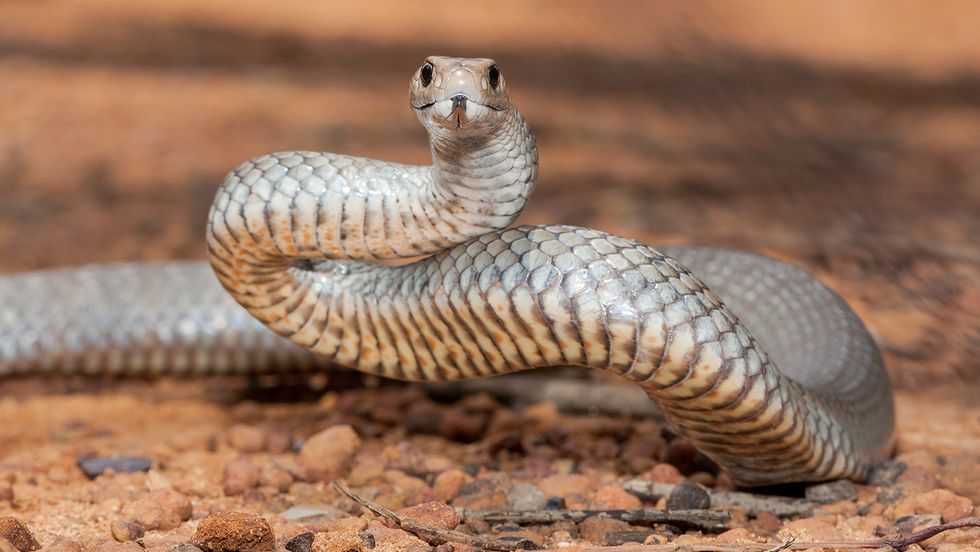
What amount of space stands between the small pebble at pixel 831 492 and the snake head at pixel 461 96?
156 centimetres

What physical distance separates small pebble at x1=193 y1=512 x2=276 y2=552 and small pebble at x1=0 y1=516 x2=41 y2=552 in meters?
0.46

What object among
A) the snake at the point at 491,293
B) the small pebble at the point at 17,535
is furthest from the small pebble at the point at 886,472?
the small pebble at the point at 17,535

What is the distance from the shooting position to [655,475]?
3.77 meters

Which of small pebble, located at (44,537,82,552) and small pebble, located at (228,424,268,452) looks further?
small pebble, located at (228,424,268,452)

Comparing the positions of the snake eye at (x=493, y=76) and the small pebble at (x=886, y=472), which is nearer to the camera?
the snake eye at (x=493, y=76)

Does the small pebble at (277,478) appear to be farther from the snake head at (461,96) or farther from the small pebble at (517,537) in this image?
the snake head at (461,96)

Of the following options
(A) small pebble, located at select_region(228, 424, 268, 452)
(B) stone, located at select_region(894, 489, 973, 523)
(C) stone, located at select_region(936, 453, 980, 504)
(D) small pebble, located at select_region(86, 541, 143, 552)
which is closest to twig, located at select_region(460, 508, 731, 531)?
(B) stone, located at select_region(894, 489, 973, 523)

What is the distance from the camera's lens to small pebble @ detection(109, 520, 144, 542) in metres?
3.16

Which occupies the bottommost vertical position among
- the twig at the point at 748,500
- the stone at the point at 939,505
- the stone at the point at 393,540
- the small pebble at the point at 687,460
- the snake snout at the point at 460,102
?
the stone at the point at 393,540

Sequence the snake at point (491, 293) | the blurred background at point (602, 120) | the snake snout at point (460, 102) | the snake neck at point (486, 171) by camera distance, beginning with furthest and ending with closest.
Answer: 1. the blurred background at point (602, 120)
2. the snake neck at point (486, 171)
3. the snake snout at point (460, 102)
4. the snake at point (491, 293)

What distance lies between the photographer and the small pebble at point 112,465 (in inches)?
153

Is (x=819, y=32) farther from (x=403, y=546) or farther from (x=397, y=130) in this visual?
(x=403, y=546)

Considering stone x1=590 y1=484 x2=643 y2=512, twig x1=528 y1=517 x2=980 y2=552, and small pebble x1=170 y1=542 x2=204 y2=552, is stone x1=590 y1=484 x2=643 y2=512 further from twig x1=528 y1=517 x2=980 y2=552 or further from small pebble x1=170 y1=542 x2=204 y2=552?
small pebble x1=170 y1=542 x2=204 y2=552

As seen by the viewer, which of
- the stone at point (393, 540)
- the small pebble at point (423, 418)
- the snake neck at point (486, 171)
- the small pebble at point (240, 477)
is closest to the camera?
the stone at point (393, 540)
